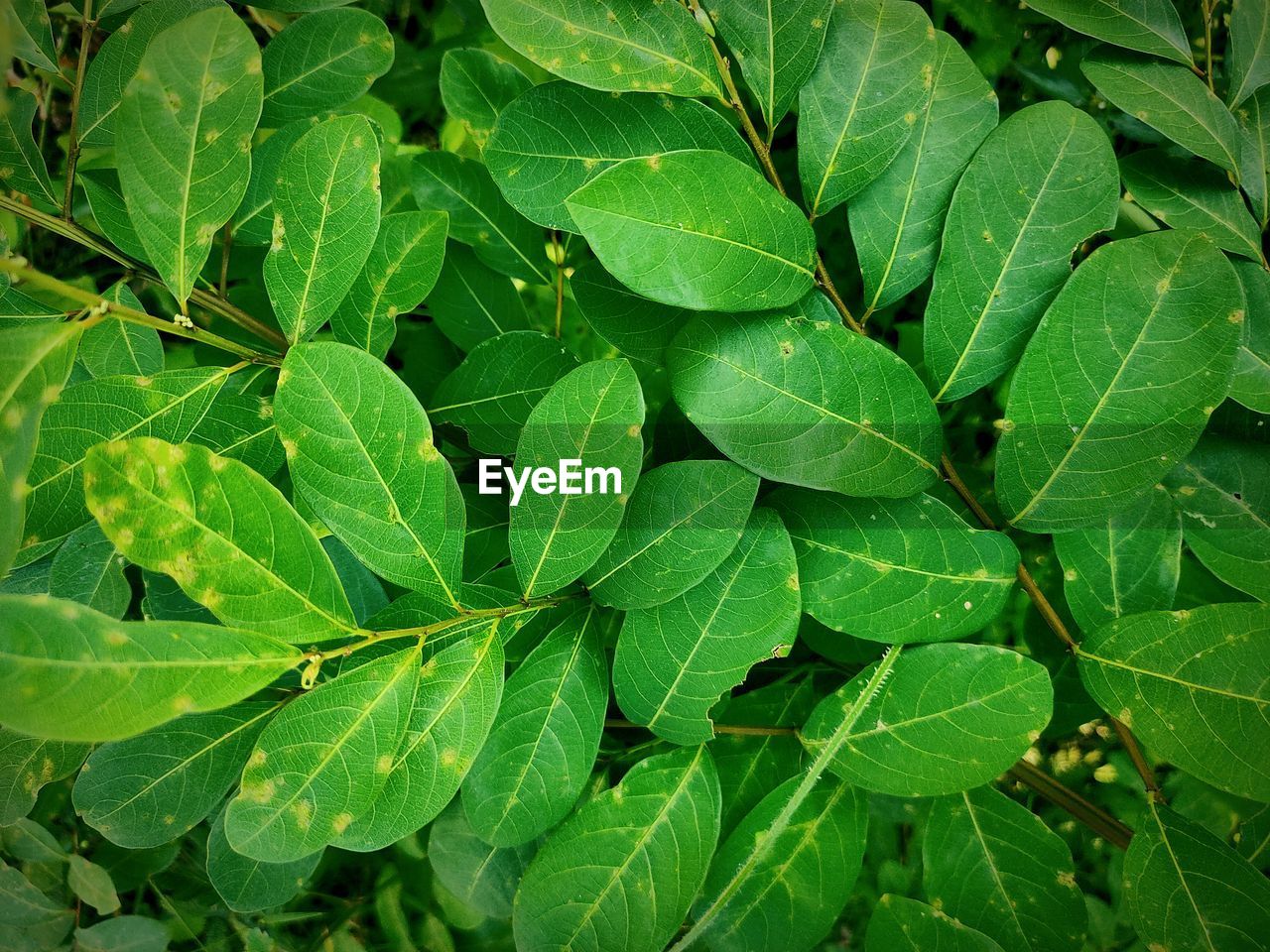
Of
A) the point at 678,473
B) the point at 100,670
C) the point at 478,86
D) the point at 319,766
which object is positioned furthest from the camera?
the point at 478,86

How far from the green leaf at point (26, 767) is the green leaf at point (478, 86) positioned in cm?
88

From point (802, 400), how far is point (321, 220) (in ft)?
1.74

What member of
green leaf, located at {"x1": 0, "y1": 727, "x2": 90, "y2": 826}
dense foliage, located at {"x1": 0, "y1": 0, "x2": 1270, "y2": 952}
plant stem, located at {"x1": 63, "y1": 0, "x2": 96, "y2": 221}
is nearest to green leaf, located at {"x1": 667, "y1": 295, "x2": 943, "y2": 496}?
dense foliage, located at {"x1": 0, "y1": 0, "x2": 1270, "y2": 952}

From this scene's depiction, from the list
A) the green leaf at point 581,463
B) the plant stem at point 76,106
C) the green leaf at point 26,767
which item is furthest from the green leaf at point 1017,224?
the green leaf at point 26,767

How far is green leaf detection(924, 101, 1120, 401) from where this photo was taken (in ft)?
2.84

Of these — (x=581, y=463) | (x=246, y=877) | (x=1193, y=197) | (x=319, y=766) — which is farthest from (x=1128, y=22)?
(x=246, y=877)

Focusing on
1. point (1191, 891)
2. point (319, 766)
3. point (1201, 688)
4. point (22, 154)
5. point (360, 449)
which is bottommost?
point (1191, 891)

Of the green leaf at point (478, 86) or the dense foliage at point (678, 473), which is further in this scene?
the green leaf at point (478, 86)

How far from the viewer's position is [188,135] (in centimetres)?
82

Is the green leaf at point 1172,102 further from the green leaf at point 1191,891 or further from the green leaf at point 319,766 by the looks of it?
the green leaf at point 319,766

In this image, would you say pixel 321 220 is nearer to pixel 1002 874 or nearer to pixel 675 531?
pixel 675 531

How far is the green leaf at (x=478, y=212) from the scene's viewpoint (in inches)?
43.9

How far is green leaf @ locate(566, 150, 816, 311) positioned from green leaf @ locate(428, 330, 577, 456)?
278 millimetres

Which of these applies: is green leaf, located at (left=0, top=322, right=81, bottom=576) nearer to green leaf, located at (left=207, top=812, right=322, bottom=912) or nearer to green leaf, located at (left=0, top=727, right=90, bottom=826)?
green leaf, located at (left=0, top=727, right=90, bottom=826)
